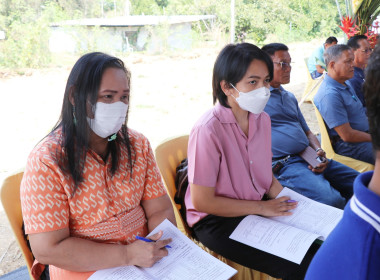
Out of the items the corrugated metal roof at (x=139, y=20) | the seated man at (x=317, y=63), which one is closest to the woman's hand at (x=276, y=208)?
the seated man at (x=317, y=63)

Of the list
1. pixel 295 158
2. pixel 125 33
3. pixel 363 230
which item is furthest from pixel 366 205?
pixel 125 33

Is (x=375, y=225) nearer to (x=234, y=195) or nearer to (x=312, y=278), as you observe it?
(x=312, y=278)

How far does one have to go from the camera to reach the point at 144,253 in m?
1.30

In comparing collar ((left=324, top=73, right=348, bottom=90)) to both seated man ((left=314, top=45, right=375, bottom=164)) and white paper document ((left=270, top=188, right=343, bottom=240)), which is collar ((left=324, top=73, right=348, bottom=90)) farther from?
white paper document ((left=270, top=188, right=343, bottom=240))

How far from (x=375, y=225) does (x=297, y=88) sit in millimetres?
8099

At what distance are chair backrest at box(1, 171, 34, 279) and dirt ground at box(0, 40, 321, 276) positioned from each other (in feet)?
4.04

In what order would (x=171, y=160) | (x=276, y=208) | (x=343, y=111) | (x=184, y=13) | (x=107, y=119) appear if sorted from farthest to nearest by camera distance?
(x=184, y=13)
(x=343, y=111)
(x=171, y=160)
(x=276, y=208)
(x=107, y=119)

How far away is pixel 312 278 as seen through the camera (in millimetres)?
605

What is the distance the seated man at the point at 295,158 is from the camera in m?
2.22

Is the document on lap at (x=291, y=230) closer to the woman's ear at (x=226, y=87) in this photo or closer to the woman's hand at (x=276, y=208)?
the woman's hand at (x=276, y=208)

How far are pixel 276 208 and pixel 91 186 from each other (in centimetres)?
83

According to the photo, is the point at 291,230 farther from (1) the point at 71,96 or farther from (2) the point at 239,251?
(1) the point at 71,96

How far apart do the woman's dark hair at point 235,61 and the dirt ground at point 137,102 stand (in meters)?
1.92

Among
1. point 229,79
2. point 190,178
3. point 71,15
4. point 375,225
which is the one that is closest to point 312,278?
point 375,225
